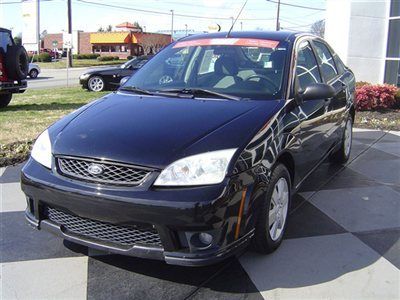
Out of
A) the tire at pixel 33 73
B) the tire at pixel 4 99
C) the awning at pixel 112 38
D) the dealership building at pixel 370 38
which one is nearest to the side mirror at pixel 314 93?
the dealership building at pixel 370 38

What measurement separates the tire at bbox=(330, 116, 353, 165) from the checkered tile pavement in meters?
1.46

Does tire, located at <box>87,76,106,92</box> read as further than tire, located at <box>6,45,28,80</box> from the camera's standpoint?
Yes

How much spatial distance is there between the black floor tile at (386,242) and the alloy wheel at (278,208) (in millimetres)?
762

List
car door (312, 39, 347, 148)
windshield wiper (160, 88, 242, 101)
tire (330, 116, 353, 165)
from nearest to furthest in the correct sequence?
windshield wiper (160, 88, 242, 101) < car door (312, 39, 347, 148) < tire (330, 116, 353, 165)

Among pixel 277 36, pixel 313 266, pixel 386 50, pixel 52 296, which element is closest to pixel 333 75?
pixel 277 36

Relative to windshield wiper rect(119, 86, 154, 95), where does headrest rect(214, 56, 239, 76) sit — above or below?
above

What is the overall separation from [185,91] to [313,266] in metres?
1.74

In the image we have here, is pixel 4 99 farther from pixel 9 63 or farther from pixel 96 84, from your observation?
pixel 96 84

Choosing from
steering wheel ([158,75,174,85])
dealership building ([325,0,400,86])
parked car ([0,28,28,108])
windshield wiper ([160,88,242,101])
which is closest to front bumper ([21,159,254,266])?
windshield wiper ([160,88,242,101])

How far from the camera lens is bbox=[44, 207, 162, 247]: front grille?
2918 millimetres

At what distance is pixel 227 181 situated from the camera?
9.34 feet

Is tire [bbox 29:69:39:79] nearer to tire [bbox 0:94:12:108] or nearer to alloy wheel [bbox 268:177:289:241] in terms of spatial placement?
tire [bbox 0:94:12:108]

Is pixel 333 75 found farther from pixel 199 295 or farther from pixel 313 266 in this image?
pixel 199 295

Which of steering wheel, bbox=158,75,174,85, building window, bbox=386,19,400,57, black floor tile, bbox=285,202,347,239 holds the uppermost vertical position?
building window, bbox=386,19,400,57
